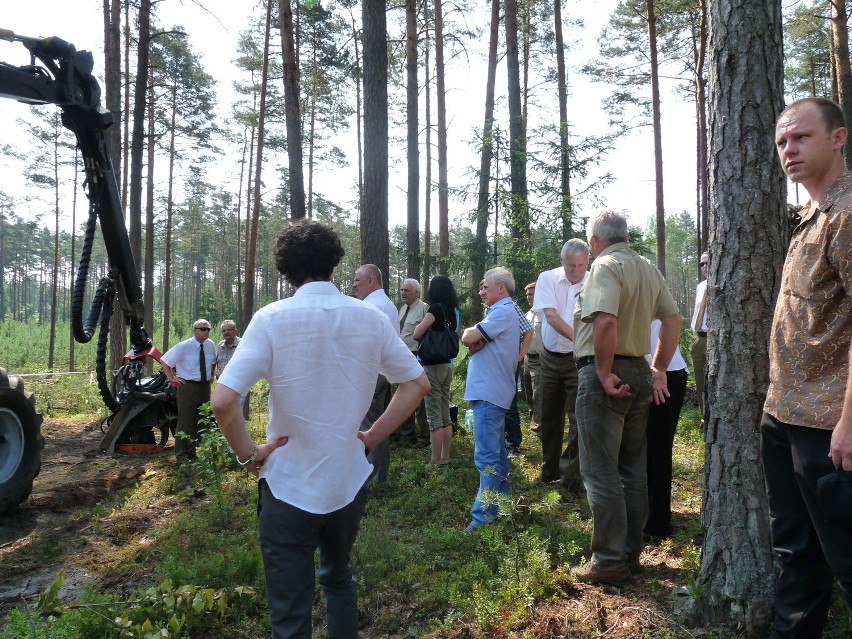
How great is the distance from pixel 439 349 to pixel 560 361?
1600 millimetres

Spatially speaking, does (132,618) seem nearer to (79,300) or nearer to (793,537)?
(79,300)

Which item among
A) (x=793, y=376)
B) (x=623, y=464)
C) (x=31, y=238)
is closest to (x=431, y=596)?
(x=623, y=464)

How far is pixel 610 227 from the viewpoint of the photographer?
3.91 metres

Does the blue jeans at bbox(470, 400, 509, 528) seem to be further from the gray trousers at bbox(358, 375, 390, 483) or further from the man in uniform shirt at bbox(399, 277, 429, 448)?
the man in uniform shirt at bbox(399, 277, 429, 448)

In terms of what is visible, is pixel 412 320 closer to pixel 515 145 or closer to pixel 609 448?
pixel 609 448

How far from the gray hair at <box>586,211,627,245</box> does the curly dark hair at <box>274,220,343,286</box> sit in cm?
189

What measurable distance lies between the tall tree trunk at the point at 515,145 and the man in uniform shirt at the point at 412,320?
323 centimetres

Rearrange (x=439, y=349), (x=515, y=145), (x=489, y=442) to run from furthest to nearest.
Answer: (x=515, y=145), (x=439, y=349), (x=489, y=442)

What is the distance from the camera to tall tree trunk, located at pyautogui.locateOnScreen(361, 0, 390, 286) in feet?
30.1

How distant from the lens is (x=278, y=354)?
2537mm

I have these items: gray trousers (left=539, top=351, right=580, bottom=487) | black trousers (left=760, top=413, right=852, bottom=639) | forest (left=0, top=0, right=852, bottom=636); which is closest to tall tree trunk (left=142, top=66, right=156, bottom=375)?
forest (left=0, top=0, right=852, bottom=636)

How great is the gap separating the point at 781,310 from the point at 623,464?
1.83 meters

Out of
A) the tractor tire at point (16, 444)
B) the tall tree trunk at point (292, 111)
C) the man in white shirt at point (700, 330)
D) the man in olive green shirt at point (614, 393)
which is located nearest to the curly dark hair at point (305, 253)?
the man in olive green shirt at point (614, 393)

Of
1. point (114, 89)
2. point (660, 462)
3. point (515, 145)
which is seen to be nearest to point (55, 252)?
point (114, 89)
